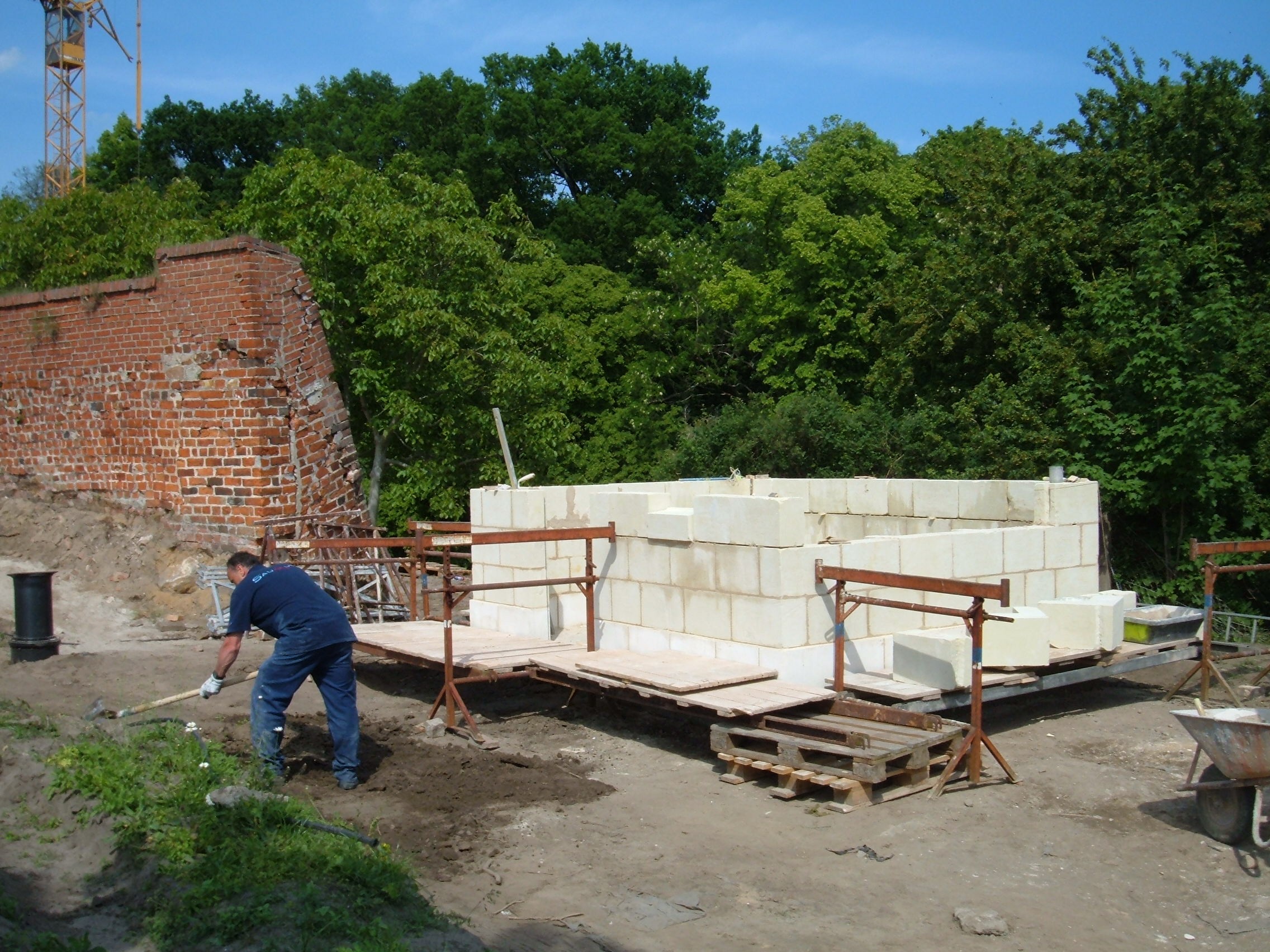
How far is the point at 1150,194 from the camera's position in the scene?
53.7ft

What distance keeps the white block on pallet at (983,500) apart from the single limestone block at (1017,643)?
2474 mm

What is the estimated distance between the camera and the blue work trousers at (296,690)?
7.07 metres

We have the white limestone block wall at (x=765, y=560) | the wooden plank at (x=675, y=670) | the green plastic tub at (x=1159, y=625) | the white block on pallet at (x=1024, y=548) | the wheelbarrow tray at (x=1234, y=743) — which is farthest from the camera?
the white block on pallet at (x=1024, y=548)

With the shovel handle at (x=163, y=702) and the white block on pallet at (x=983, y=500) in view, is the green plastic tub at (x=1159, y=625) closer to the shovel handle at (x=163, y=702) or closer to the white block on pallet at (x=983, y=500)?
the white block on pallet at (x=983, y=500)

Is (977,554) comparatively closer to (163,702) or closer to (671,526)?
(671,526)

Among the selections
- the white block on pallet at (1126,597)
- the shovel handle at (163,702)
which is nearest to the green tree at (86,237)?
the shovel handle at (163,702)

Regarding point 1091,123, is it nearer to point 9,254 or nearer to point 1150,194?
point 1150,194

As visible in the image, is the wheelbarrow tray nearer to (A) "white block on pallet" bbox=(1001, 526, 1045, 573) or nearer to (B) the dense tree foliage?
(A) "white block on pallet" bbox=(1001, 526, 1045, 573)

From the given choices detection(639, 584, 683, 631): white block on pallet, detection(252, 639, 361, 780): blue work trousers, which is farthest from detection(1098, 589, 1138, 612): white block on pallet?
detection(252, 639, 361, 780): blue work trousers

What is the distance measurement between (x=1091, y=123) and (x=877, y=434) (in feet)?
19.3

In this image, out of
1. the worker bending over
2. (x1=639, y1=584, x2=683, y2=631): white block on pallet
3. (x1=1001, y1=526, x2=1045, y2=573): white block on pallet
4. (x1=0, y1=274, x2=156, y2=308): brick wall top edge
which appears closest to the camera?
the worker bending over

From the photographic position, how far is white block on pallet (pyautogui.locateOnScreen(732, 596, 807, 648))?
8227 millimetres

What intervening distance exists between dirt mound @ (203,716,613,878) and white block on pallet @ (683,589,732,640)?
5.00 ft

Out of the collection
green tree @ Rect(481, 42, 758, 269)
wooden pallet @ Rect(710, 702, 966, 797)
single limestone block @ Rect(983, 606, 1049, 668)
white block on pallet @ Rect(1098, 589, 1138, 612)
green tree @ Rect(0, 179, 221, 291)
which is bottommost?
wooden pallet @ Rect(710, 702, 966, 797)
